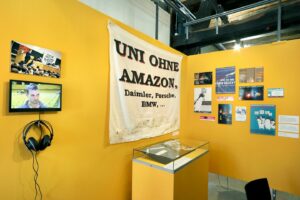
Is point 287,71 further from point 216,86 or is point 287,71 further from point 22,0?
point 22,0

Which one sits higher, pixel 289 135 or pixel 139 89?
pixel 139 89

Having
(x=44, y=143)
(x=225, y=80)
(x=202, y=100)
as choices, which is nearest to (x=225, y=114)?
(x=202, y=100)

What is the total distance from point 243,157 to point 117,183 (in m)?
2.01

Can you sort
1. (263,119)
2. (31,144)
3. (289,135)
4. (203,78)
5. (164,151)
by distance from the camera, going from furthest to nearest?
(203,78) < (263,119) < (289,135) < (164,151) < (31,144)

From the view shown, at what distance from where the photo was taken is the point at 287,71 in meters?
2.47

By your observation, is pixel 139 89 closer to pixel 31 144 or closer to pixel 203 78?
pixel 31 144

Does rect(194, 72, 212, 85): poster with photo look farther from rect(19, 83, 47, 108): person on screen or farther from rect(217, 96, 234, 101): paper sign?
rect(19, 83, 47, 108): person on screen

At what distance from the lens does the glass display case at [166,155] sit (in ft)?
6.40

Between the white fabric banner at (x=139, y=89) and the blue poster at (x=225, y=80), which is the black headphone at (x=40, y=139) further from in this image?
the blue poster at (x=225, y=80)

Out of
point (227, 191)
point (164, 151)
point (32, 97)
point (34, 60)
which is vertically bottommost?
point (227, 191)

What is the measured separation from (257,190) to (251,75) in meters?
1.75

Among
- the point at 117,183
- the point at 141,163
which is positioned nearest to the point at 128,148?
the point at 141,163

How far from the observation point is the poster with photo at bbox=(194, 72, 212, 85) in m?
3.11

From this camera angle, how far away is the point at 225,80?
294cm
